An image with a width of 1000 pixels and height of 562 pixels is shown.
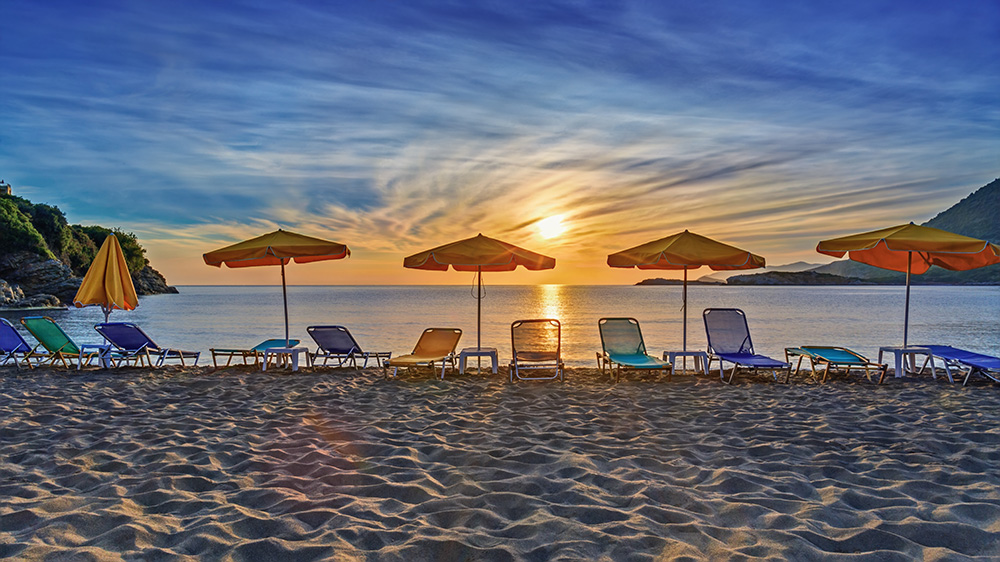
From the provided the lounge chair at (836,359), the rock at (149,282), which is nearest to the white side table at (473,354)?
the lounge chair at (836,359)

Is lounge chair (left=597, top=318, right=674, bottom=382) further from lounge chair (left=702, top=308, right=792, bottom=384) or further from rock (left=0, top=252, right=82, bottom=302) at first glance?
rock (left=0, top=252, right=82, bottom=302)

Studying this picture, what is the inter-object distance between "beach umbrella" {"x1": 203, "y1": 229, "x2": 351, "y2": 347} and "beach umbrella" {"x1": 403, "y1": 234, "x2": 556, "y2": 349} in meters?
1.33

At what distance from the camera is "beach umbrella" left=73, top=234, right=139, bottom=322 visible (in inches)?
336

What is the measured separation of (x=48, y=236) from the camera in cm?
5562

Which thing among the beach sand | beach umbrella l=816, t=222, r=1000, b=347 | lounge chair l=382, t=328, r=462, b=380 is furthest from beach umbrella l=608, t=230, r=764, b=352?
lounge chair l=382, t=328, r=462, b=380

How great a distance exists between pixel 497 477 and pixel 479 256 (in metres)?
4.59

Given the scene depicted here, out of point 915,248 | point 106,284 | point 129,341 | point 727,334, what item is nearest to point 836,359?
point 727,334

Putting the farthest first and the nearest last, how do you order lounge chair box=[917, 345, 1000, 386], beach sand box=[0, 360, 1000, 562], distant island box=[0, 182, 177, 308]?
distant island box=[0, 182, 177, 308] → lounge chair box=[917, 345, 1000, 386] → beach sand box=[0, 360, 1000, 562]

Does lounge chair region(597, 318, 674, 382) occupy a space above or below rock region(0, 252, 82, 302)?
below

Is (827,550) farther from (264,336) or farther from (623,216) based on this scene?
(264,336)

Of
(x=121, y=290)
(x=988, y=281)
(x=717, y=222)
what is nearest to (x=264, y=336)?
(x=121, y=290)

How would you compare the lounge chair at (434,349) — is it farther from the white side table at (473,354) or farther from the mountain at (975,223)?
the mountain at (975,223)

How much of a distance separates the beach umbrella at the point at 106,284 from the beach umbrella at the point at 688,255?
8.89m

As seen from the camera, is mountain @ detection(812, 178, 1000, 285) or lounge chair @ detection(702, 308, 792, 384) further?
mountain @ detection(812, 178, 1000, 285)
